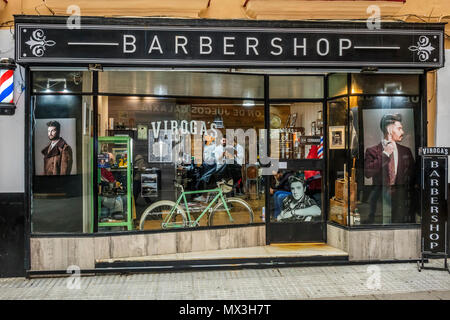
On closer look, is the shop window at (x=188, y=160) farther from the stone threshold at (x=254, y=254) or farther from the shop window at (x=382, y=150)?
the shop window at (x=382, y=150)

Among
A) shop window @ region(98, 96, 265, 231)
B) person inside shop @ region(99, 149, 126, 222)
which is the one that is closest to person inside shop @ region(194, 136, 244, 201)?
shop window @ region(98, 96, 265, 231)

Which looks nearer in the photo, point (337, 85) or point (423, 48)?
point (423, 48)

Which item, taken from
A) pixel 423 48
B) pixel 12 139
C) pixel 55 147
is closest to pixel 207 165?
pixel 55 147

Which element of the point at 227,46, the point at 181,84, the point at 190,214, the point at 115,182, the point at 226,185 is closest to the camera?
the point at 227,46

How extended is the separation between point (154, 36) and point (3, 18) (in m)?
2.50

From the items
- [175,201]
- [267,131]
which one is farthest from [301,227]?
[175,201]

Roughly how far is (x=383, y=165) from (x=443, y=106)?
1.48 m

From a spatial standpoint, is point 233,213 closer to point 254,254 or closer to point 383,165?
point 254,254

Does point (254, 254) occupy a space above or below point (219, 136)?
below

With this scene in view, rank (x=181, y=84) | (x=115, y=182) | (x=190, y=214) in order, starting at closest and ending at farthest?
1. (x=115, y=182)
2. (x=181, y=84)
3. (x=190, y=214)

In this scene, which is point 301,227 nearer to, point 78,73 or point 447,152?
point 447,152

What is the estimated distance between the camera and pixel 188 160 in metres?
7.50

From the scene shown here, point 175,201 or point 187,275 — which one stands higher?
point 175,201

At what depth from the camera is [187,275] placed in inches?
256
